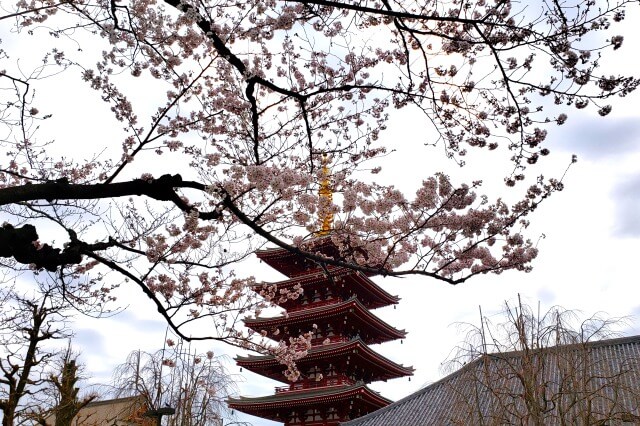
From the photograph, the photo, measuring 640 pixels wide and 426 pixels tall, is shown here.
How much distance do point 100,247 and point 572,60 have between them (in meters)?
4.46

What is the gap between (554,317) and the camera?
8734mm

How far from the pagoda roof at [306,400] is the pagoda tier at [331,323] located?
84.0 inches

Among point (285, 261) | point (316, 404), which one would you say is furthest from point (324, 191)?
point (285, 261)

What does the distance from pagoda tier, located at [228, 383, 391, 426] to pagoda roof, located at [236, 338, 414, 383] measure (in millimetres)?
1061

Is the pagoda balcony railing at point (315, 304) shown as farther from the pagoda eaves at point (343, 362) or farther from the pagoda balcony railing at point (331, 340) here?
the pagoda eaves at point (343, 362)

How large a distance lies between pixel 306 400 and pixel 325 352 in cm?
176

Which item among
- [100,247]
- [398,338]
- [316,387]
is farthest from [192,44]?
[398,338]

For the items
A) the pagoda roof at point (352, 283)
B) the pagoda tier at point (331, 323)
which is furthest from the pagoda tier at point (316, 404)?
the pagoda roof at point (352, 283)

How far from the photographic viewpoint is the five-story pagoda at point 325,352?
20172 millimetres

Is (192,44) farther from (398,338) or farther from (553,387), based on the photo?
(398,338)

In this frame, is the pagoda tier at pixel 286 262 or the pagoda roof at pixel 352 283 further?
the pagoda tier at pixel 286 262

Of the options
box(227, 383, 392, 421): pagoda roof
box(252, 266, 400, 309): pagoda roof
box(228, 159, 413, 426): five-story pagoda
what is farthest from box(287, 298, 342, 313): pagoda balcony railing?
box(227, 383, 392, 421): pagoda roof

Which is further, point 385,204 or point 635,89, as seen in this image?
point 385,204

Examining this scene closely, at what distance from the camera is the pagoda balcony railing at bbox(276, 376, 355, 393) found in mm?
20578
